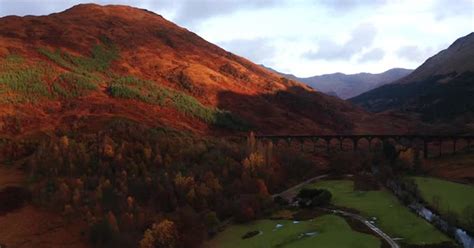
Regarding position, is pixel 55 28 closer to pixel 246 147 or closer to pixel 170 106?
pixel 170 106

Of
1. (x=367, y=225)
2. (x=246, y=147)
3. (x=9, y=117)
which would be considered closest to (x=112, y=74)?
(x=9, y=117)

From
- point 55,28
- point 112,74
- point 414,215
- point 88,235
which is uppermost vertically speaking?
point 55,28

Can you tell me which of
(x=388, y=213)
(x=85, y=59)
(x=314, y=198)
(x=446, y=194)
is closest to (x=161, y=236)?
(x=314, y=198)

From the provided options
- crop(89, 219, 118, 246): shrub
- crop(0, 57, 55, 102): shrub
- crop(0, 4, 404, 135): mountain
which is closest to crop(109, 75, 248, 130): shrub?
crop(0, 4, 404, 135): mountain

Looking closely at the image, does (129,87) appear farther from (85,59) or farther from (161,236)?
(161,236)

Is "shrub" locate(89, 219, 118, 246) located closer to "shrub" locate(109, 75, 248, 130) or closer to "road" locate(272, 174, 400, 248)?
"road" locate(272, 174, 400, 248)

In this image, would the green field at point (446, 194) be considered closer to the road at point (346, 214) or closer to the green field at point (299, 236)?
A: the road at point (346, 214)
